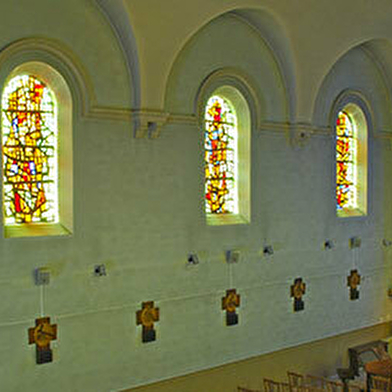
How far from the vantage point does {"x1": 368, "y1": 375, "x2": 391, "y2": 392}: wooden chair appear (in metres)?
12.4

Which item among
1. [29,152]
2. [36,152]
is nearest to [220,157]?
[36,152]

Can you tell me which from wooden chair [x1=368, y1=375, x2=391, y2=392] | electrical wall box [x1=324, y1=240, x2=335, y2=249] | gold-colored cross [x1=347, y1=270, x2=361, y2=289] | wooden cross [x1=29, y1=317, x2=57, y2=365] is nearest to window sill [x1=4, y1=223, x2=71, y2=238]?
wooden cross [x1=29, y1=317, x2=57, y2=365]

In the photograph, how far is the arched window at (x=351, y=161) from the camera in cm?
1628

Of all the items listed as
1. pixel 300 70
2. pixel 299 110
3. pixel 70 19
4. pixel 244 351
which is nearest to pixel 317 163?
pixel 299 110

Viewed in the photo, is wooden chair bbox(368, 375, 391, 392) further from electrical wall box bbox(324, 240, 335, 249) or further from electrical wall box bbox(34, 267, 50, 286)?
electrical wall box bbox(34, 267, 50, 286)

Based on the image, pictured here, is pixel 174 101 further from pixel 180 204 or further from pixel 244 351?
pixel 244 351

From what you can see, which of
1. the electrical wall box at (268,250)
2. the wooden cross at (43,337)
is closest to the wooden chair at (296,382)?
the electrical wall box at (268,250)

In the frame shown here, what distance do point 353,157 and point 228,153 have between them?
15.6ft

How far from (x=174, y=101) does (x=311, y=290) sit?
590 centimetres

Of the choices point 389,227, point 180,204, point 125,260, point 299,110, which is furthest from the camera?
point 389,227

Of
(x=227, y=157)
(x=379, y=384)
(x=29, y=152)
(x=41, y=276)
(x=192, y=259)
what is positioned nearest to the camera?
(x=41, y=276)

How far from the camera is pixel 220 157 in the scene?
13383mm

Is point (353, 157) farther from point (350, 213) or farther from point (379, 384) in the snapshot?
point (379, 384)

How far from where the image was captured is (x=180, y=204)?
1221 centimetres
